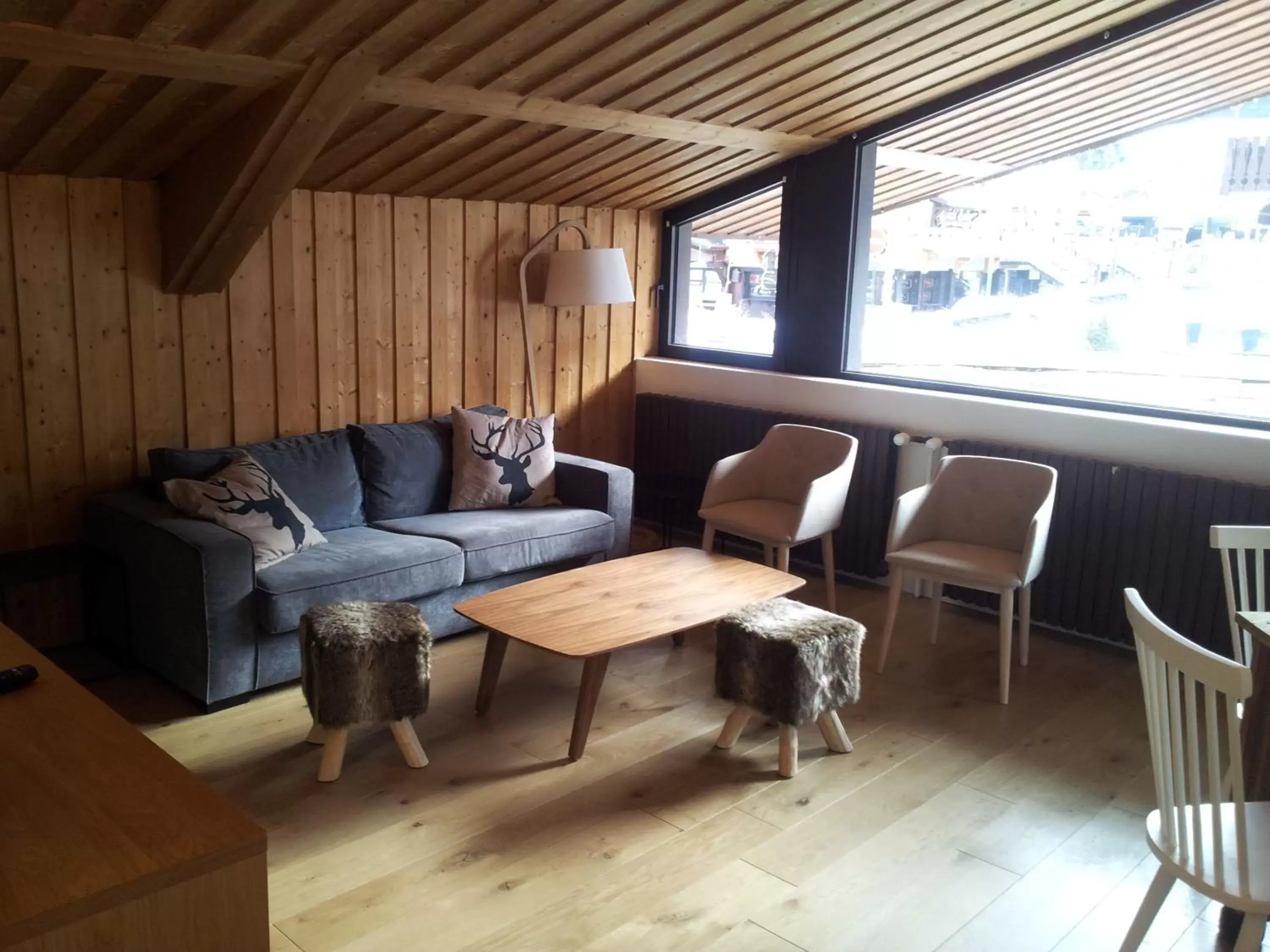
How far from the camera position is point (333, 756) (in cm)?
308

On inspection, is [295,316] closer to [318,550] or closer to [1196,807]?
[318,550]

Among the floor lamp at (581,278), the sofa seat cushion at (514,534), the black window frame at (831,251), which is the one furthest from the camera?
the floor lamp at (581,278)

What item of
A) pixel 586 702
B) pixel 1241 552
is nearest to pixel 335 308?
pixel 586 702

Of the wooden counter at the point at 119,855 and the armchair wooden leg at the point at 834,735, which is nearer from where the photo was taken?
the wooden counter at the point at 119,855

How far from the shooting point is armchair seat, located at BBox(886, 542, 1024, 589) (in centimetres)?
378

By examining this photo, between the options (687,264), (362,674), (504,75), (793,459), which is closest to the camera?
(362,674)

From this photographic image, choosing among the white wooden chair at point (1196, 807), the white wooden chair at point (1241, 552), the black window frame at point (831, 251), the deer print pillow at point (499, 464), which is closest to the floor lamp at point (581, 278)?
the deer print pillow at point (499, 464)

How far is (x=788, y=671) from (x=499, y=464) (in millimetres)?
1933

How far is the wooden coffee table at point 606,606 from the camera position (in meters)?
3.19

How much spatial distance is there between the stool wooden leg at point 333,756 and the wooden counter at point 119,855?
146cm

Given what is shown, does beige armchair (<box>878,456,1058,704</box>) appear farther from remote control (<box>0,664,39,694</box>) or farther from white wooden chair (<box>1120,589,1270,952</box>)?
remote control (<box>0,664,39,694</box>)

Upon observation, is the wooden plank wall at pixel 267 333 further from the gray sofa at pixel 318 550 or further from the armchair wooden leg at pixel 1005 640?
the armchair wooden leg at pixel 1005 640

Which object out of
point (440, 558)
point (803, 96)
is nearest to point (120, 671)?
point (440, 558)

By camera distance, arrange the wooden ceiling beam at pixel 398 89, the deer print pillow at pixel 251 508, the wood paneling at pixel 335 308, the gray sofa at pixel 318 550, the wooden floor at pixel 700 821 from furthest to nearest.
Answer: the wood paneling at pixel 335 308
the deer print pillow at pixel 251 508
the gray sofa at pixel 318 550
the wooden ceiling beam at pixel 398 89
the wooden floor at pixel 700 821
